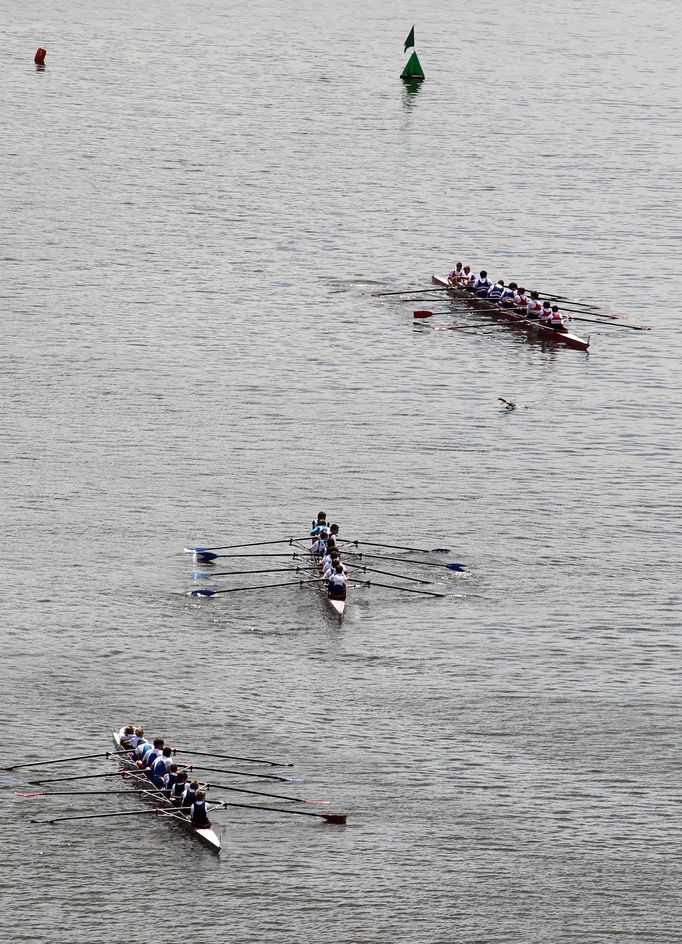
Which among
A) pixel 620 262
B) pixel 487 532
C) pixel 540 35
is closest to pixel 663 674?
pixel 487 532

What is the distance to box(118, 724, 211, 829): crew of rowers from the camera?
4588cm

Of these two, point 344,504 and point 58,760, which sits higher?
point 344,504

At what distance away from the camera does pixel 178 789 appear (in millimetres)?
46750

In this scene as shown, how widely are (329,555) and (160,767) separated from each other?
47.9 ft

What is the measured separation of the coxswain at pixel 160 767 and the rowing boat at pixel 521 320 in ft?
158

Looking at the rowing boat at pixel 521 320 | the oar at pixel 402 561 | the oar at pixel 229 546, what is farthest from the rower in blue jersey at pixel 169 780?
the rowing boat at pixel 521 320

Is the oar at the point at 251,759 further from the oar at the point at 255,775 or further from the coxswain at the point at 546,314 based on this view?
the coxswain at the point at 546,314

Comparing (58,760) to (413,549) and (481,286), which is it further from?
(481,286)

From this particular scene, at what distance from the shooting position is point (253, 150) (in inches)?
5007

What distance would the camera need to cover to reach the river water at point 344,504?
45.7 metres

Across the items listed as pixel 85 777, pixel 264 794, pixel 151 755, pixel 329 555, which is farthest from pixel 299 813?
pixel 329 555

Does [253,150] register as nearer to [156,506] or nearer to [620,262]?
[620,262]

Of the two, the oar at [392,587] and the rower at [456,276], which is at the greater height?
the rower at [456,276]

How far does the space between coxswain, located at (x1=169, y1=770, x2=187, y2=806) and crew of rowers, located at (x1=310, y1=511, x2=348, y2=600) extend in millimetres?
13289
